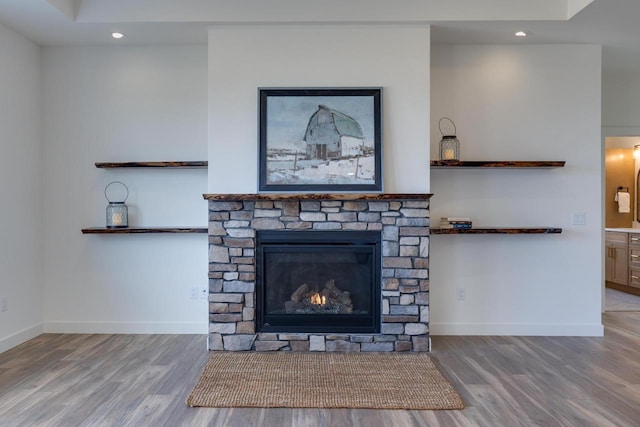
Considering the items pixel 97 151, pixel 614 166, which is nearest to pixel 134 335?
pixel 97 151

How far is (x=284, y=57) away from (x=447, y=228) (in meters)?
2.01

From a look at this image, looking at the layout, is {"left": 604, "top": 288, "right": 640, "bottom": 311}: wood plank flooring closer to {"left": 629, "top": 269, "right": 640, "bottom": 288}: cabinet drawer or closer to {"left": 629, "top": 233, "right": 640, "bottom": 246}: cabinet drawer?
{"left": 629, "top": 269, "right": 640, "bottom": 288}: cabinet drawer

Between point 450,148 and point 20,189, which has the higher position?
point 450,148

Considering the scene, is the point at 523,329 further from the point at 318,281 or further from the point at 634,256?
the point at 634,256

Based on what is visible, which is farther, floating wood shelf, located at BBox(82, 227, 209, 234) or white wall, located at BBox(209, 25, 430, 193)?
floating wood shelf, located at BBox(82, 227, 209, 234)

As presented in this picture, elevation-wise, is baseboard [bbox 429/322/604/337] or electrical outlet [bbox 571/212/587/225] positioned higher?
electrical outlet [bbox 571/212/587/225]

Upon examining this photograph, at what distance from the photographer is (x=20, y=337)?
382cm

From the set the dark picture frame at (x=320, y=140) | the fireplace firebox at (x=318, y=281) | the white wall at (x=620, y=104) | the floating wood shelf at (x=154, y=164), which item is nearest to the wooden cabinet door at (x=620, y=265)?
the white wall at (x=620, y=104)

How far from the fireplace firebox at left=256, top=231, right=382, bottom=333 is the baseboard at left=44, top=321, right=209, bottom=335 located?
2.65 ft

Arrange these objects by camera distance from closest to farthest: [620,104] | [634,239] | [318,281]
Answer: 1. [318,281]
2. [620,104]
3. [634,239]

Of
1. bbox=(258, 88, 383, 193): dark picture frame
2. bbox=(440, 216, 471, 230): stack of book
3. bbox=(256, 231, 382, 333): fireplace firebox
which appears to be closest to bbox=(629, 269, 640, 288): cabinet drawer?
bbox=(440, 216, 471, 230): stack of book

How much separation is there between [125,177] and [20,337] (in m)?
1.61

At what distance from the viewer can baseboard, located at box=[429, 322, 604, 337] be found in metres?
4.09

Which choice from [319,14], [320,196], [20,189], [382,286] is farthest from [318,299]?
[20,189]
